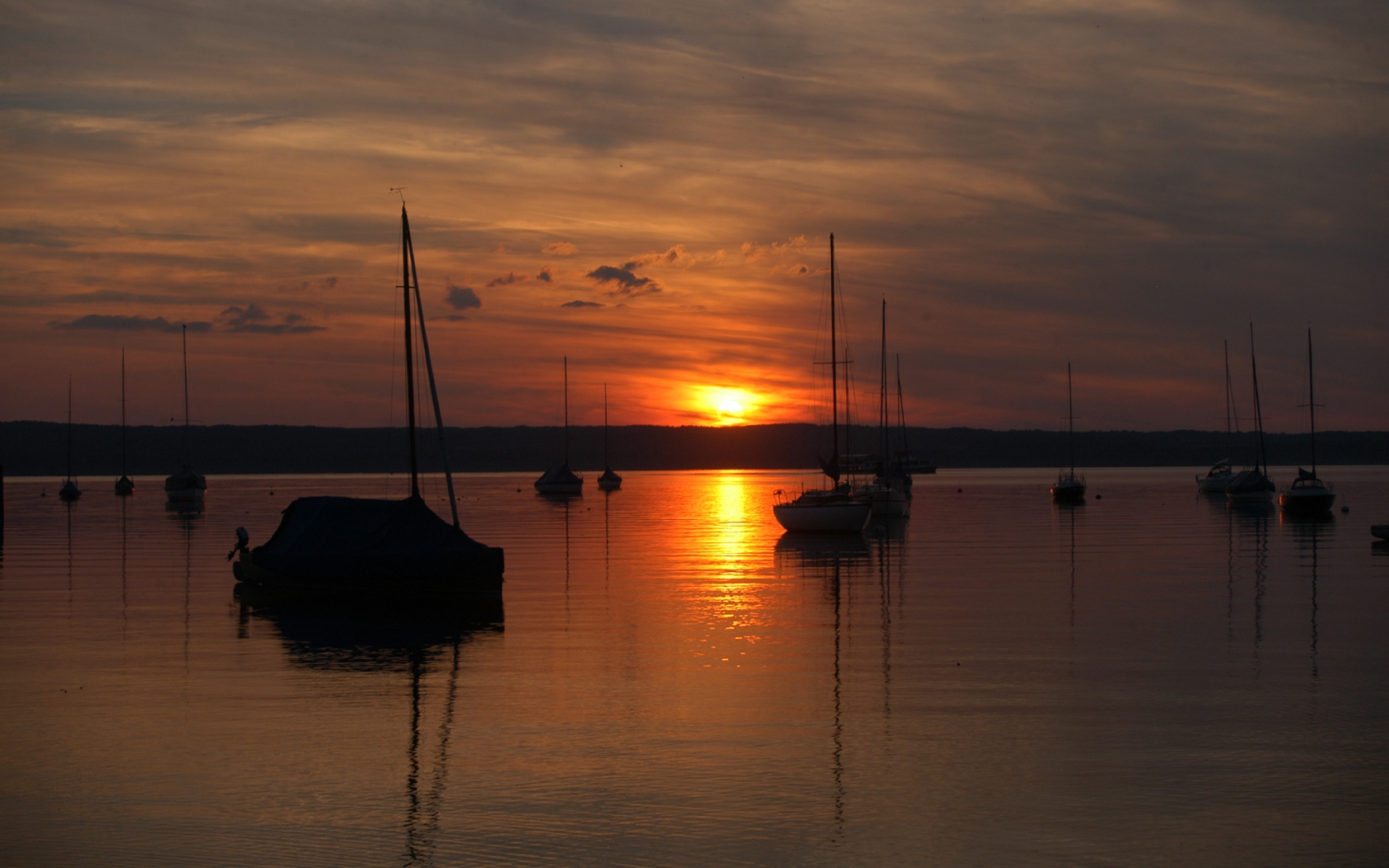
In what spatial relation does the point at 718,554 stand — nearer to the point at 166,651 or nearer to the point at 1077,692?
the point at 166,651

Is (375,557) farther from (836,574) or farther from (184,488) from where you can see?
(184,488)

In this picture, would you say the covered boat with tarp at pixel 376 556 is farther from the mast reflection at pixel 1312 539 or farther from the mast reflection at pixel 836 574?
the mast reflection at pixel 1312 539

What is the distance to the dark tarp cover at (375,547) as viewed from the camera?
27250mm

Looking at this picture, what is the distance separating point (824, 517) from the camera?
50.9 m

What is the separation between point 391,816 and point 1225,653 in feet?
46.0

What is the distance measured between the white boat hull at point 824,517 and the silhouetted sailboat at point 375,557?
24.1 metres

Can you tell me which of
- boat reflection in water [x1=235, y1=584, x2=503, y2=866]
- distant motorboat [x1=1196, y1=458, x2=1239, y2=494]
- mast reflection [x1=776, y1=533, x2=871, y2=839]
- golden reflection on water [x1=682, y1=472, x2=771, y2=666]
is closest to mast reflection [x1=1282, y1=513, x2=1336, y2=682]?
mast reflection [x1=776, y1=533, x2=871, y2=839]

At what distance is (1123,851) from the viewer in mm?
10266

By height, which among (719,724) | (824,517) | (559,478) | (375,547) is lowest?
(719,724)

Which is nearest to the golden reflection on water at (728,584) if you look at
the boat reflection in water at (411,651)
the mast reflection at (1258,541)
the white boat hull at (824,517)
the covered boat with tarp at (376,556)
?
the white boat hull at (824,517)

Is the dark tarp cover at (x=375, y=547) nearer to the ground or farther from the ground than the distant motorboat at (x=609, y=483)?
farther from the ground

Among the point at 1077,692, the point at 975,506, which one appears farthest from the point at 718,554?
the point at 975,506

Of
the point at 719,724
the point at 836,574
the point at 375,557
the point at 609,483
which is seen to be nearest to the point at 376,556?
the point at 375,557

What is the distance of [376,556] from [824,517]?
26.3m
